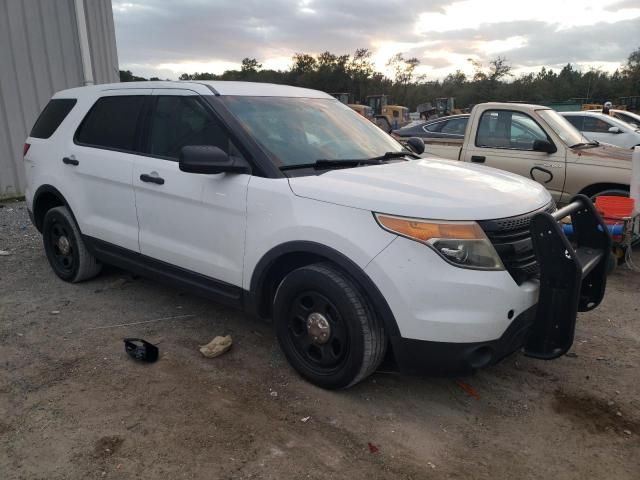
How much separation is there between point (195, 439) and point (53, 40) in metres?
8.83

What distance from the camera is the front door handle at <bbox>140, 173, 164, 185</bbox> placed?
11.8 feet

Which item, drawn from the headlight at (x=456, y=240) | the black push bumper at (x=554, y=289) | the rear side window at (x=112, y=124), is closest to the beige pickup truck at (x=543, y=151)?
the black push bumper at (x=554, y=289)

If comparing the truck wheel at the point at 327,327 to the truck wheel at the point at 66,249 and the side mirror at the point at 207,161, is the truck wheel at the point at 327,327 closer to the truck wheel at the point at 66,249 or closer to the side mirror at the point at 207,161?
the side mirror at the point at 207,161

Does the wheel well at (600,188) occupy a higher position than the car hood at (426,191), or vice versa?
the car hood at (426,191)

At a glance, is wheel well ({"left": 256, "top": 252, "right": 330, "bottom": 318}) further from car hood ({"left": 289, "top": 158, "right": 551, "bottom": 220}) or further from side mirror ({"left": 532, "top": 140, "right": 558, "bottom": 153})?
side mirror ({"left": 532, "top": 140, "right": 558, "bottom": 153})

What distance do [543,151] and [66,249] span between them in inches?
217

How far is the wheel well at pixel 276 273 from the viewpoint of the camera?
306 centimetres

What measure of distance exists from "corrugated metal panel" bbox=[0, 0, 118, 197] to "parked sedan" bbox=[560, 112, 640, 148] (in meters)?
9.39

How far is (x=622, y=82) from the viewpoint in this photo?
52594mm

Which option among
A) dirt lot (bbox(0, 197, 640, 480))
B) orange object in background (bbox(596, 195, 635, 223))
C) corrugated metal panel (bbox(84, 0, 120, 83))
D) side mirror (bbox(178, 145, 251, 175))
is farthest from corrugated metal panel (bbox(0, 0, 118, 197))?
orange object in background (bbox(596, 195, 635, 223))

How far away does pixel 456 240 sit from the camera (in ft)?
8.41

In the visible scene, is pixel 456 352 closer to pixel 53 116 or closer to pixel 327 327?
pixel 327 327

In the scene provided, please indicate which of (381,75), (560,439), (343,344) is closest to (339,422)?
(343,344)

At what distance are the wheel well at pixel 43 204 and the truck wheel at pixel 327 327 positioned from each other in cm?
278
